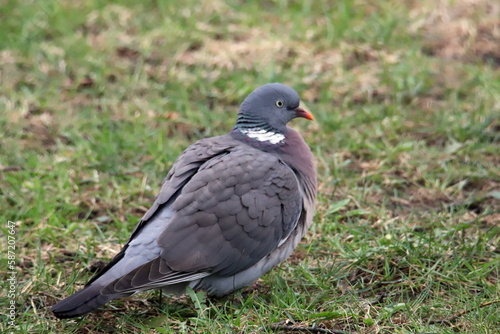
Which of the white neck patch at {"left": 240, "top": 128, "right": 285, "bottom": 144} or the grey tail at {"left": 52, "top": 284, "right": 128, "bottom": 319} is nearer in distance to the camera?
the grey tail at {"left": 52, "top": 284, "right": 128, "bottom": 319}

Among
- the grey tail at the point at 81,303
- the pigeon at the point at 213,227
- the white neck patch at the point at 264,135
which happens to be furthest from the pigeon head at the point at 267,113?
the grey tail at the point at 81,303

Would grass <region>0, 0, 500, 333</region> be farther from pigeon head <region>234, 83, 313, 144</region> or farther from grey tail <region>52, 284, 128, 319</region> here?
pigeon head <region>234, 83, 313, 144</region>

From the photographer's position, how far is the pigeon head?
4.29 metres

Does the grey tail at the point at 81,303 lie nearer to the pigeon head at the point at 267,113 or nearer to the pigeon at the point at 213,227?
the pigeon at the point at 213,227

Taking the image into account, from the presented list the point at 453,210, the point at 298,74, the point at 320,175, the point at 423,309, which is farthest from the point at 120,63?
the point at 423,309

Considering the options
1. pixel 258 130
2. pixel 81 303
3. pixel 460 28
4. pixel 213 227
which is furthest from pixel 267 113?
pixel 460 28

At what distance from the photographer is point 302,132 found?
224 inches

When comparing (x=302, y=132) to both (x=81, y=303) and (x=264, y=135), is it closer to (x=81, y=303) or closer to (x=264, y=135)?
(x=264, y=135)

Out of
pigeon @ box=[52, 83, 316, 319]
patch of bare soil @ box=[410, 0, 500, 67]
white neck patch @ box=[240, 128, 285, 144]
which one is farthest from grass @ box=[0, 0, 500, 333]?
white neck patch @ box=[240, 128, 285, 144]

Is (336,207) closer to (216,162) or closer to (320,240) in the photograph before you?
(320,240)

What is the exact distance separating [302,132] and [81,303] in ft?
9.00

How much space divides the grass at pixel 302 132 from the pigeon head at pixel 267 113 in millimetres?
659

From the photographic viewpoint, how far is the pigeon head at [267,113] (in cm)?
429

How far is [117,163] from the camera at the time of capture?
5.21m
